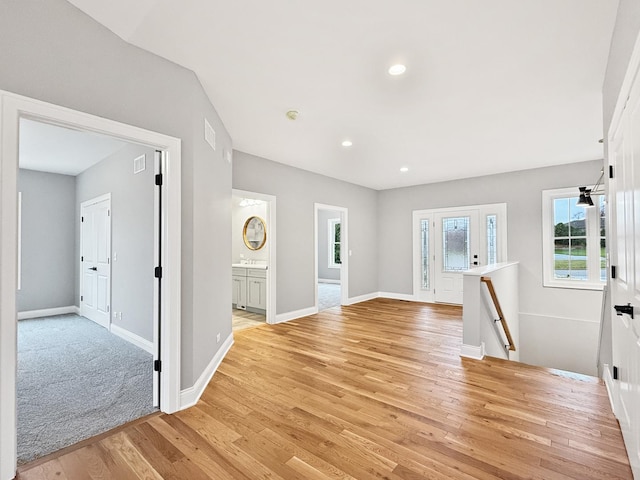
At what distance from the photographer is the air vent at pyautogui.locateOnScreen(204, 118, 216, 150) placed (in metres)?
3.06

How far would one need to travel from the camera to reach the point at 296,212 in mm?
5809

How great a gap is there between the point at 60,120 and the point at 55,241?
5.57 metres

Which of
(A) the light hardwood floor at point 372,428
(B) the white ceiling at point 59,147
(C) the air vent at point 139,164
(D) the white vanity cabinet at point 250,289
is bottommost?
(A) the light hardwood floor at point 372,428

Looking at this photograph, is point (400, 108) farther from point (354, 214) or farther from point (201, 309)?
point (354, 214)

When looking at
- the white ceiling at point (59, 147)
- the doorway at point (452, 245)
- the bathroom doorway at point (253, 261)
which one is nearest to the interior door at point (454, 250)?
the doorway at point (452, 245)

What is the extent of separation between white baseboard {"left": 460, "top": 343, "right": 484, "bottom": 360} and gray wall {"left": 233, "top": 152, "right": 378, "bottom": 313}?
114 inches

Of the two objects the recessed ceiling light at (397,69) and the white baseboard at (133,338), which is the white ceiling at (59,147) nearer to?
the white baseboard at (133,338)

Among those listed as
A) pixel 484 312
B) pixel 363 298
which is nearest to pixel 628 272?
pixel 484 312

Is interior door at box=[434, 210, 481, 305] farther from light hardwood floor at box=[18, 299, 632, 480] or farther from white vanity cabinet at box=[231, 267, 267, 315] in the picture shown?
white vanity cabinet at box=[231, 267, 267, 315]

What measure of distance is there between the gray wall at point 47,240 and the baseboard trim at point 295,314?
4.32m

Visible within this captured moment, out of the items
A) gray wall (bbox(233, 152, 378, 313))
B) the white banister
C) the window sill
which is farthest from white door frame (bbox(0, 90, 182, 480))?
the window sill

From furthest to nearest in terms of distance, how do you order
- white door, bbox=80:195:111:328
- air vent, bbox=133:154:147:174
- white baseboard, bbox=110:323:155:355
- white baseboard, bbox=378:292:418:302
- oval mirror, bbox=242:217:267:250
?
white baseboard, bbox=378:292:418:302, oval mirror, bbox=242:217:267:250, white door, bbox=80:195:111:328, air vent, bbox=133:154:147:174, white baseboard, bbox=110:323:155:355

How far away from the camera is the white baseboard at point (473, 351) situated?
362 centimetres

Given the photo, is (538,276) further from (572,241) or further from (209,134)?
(209,134)
